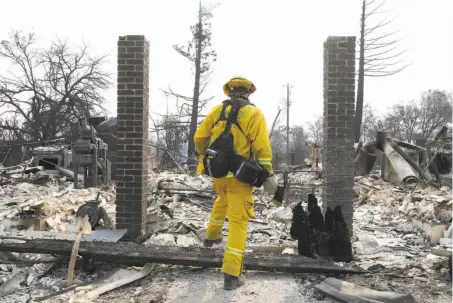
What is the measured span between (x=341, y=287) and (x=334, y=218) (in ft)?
3.73

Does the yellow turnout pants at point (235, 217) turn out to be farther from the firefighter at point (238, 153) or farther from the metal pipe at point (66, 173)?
the metal pipe at point (66, 173)

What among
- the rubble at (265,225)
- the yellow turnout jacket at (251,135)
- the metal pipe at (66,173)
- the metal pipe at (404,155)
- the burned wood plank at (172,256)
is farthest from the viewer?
the metal pipe at (66,173)

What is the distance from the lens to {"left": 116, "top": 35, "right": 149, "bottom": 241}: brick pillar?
5164mm

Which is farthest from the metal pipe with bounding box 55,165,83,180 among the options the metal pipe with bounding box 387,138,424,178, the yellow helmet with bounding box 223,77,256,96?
the yellow helmet with bounding box 223,77,256,96

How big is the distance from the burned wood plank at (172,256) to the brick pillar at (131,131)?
816 mm

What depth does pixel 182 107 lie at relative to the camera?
2597 centimetres

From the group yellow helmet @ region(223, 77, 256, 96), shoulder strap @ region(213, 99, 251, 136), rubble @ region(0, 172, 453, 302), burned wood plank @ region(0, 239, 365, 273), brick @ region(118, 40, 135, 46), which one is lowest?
rubble @ region(0, 172, 453, 302)

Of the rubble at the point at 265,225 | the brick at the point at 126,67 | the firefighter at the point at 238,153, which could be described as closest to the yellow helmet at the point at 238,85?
the firefighter at the point at 238,153

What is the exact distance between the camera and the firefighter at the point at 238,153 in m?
3.62

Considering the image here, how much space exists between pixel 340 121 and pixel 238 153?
82.0 inches

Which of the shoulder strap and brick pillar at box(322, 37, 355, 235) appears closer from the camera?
the shoulder strap

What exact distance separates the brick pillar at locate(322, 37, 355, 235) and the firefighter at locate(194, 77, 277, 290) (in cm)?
146

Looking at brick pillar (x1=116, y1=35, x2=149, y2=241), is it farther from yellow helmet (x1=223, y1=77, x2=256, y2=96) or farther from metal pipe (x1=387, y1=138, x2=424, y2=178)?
metal pipe (x1=387, y1=138, x2=424, y2=178)

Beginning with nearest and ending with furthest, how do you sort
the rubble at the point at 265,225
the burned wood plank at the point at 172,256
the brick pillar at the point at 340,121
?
the burned wood plank at the point at 172,256 < the rubble at the point at 265,225 < the brick pillar at the point at 340,121
